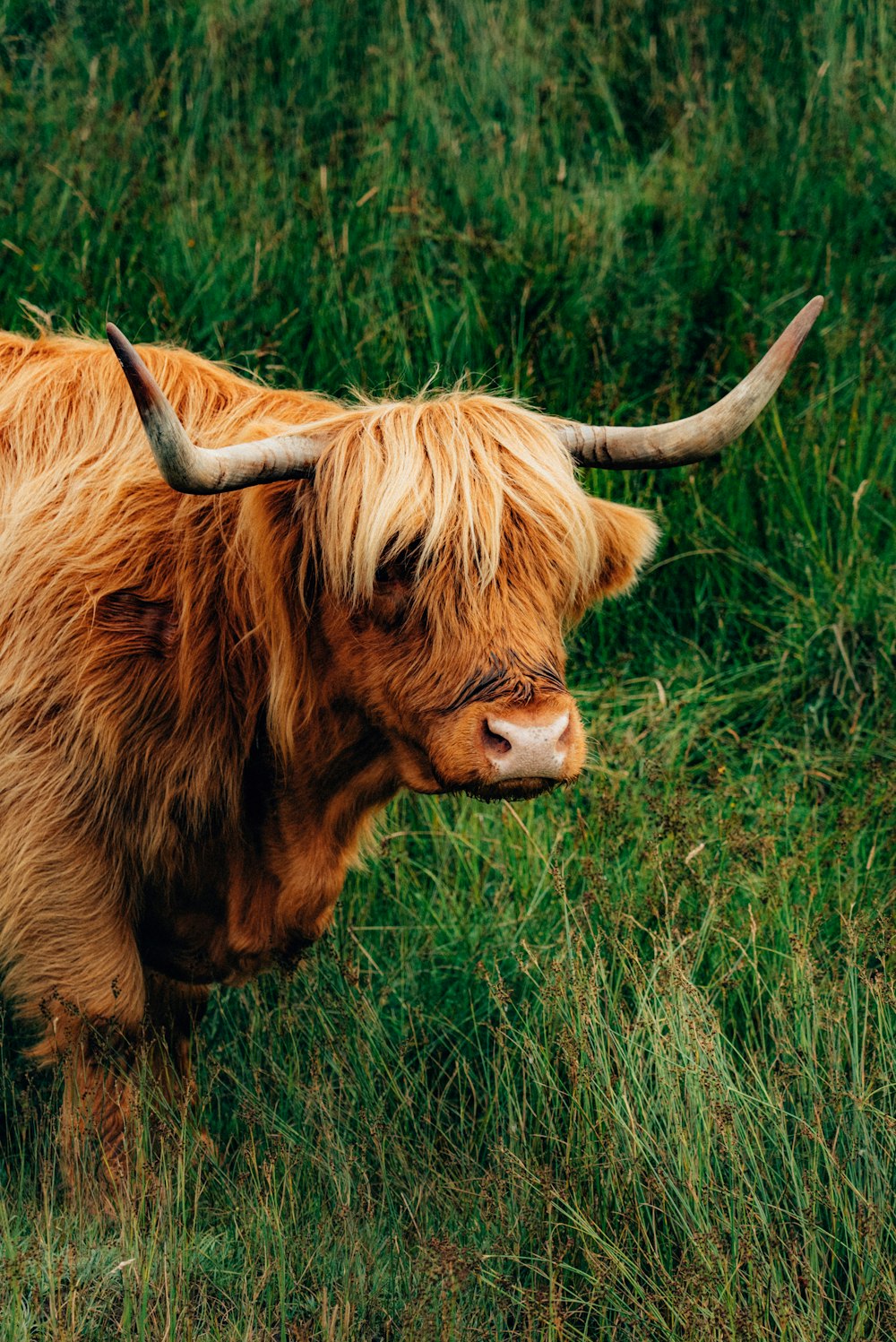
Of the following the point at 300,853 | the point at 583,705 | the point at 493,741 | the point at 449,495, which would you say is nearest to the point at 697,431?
the point at 449,495

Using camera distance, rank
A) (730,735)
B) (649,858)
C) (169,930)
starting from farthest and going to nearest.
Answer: (730,735) → (649,858) → (169,930)

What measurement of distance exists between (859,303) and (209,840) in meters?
3.44

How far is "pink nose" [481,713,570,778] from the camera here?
2537 millimetres

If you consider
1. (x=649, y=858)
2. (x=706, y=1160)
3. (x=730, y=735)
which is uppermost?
(x=706, y=1160)

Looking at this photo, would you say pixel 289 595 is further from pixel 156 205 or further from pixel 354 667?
pixel 156 205

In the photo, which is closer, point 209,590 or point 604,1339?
point 604,1339

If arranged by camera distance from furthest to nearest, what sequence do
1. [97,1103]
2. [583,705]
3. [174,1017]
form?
[583,705] → [174,1017] → [97,1103]

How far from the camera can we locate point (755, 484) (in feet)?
15.6

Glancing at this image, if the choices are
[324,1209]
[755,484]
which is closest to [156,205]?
[755,484]

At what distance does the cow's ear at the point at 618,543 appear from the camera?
3205 mm

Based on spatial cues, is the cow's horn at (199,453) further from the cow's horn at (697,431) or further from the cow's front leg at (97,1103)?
the cow's front leg at (97,1103)

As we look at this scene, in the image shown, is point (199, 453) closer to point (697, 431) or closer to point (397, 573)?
point (397, 573)

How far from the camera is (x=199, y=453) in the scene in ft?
8.43

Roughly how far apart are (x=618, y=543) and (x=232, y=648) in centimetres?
87
